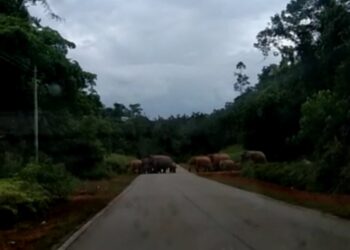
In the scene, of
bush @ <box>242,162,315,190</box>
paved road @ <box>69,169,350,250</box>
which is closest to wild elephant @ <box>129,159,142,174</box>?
bush @ <box>242,162,315,190</box>

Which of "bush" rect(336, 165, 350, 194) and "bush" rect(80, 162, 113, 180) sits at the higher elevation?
"bush" rect(80, 162, 113, 180)

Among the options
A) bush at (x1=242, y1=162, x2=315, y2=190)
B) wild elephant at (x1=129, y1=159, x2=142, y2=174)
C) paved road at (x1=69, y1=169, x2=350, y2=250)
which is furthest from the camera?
wild elephant at (x1=129, y1=159, x2=142, y2=174)

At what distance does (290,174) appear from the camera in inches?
1576

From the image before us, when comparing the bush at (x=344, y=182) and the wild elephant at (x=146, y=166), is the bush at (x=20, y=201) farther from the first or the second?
the wild elephant at (x=146, y=166)

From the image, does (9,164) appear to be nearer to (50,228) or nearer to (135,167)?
(50,228)

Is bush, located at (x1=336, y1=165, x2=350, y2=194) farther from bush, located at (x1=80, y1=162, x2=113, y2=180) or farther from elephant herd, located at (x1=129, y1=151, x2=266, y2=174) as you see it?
elephant herd, located at (x1=129, y1=151, x2=266, y2=174)

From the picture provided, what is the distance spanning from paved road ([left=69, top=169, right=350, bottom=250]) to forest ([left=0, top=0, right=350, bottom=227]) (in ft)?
11.6

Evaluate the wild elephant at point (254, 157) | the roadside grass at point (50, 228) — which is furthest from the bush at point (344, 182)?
the wild elephant at point (254, 157)

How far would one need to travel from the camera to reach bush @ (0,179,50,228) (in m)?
20.2

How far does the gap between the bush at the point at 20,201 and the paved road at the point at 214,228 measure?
2.27m

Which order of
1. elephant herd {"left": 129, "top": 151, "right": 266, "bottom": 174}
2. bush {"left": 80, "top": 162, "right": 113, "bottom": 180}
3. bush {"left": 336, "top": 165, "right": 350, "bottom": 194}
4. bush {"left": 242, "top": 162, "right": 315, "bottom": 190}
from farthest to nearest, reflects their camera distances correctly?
elephant herd {"left": 129, "top": 151, "right": 266, "bottom": 174} → bush {"left": 80, "top": 162, "right": 113, "bottom": 180} → bush {"left": 242, "top": 162, "right": 315, "bottom": 190} → bush {"left": 336, "top": 165, "right": 350, "bottom": 194}

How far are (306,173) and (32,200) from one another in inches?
713

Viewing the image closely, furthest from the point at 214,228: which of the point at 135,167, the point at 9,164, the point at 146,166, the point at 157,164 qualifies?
the point at 146,166

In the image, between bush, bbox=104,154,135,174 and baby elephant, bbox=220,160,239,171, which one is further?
bush, bbox=104,154,135,174
